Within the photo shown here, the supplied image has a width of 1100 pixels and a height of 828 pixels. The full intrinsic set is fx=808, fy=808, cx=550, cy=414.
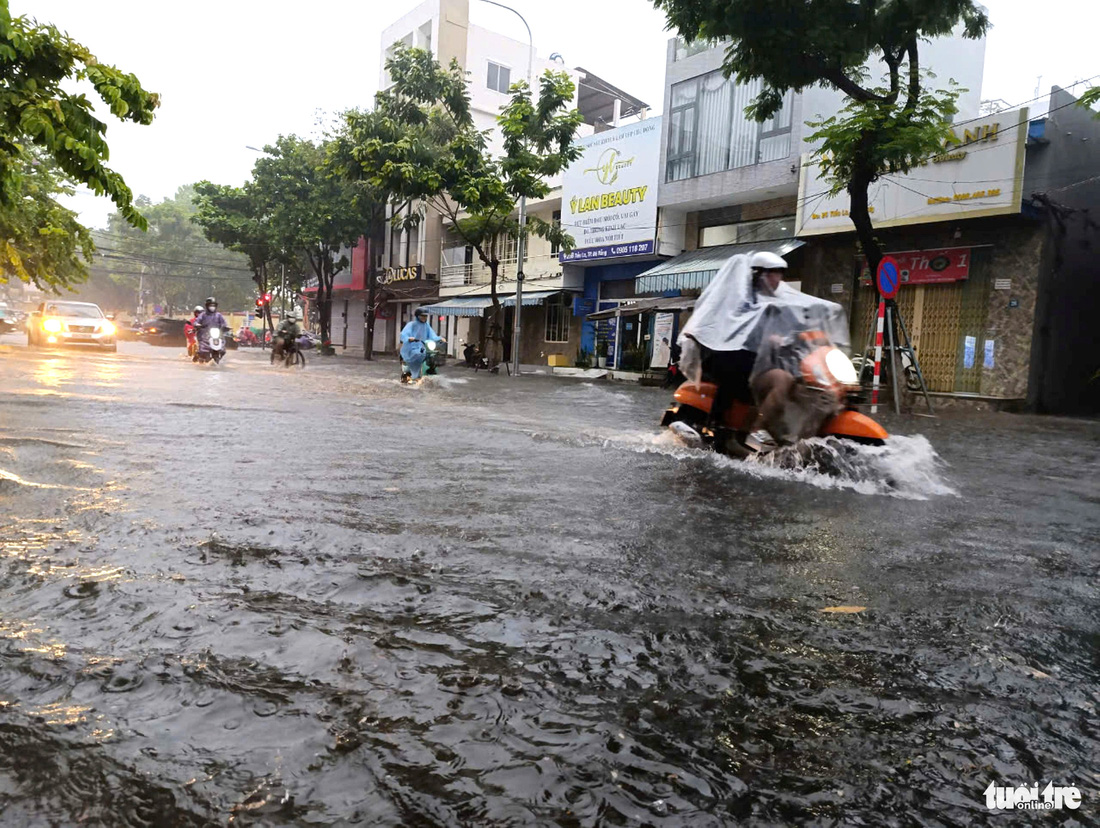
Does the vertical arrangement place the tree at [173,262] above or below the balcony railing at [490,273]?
above

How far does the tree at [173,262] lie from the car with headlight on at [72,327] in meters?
41.2

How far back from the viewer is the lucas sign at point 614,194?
76.5 ft

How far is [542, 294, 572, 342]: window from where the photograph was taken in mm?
28469

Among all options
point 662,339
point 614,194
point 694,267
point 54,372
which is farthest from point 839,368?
point 614,194

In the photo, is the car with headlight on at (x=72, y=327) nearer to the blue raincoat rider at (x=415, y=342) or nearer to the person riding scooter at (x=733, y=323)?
the blue raincoat rider at (x=415, y=342)

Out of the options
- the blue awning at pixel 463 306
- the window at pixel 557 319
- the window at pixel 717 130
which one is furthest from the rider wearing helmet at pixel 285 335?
the window at pixel 717 130

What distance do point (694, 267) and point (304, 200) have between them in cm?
1941

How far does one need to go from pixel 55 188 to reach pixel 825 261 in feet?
58.2

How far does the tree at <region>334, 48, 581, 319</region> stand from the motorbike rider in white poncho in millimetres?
16608

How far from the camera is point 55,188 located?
18188 millimetres

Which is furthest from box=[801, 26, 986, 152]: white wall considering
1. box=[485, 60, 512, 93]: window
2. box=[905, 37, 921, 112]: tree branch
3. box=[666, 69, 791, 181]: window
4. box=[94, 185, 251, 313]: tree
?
box=[94, 185, 251, 313]: tree

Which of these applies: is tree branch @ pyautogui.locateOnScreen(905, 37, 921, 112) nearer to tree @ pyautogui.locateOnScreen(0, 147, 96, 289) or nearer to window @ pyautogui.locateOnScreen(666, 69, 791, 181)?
window @ pyautogui.locateOnScreen(666, 69, 791, 181)

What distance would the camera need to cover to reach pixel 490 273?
30.9 meters

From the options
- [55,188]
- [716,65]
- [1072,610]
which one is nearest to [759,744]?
[1072,610]
